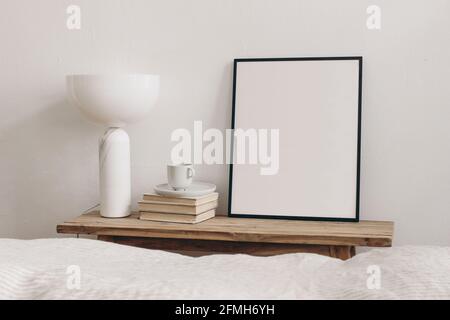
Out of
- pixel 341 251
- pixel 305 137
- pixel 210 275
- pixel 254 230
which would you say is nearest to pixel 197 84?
pixel 305 137

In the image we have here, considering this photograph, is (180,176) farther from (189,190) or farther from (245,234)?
(245,234)

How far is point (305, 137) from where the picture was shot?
2.42 m

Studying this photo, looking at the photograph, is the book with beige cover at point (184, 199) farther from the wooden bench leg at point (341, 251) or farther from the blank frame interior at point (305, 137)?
the wooden bench leg at point (341, 251)

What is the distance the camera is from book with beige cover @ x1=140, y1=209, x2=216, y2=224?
2.29 metres

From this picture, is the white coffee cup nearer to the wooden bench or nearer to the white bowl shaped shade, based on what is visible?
the wooden bench

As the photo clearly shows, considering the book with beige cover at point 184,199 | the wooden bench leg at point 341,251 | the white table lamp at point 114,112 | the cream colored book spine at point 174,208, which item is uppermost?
the white table lamp at point 114,112

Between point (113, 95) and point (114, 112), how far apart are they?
64 millimetres

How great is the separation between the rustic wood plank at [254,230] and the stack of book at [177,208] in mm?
28

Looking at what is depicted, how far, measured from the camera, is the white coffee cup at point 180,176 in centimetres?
233

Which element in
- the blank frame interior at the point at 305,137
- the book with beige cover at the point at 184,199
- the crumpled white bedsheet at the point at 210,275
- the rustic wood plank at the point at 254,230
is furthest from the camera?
the blank frame interior at the point at 305,137

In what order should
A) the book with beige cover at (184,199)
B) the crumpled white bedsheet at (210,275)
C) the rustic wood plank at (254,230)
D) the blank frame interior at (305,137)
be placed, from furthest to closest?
the blank frame interior at (305,137)
the book with beige cover at (184,199)
the rustic wood plank at (254,230)
the crumpled white bedsheet at (210,275)

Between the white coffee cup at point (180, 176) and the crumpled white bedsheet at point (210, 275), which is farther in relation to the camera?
the white coffee cup at point (180, 176)

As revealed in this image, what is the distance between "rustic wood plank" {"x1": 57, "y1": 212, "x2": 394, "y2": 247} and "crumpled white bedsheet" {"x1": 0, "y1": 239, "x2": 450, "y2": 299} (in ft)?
3.46

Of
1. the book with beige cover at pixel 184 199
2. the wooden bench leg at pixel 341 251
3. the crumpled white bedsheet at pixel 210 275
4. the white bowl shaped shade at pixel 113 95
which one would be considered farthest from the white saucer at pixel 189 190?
the crumpled white bedsheet at pixel 210 275
